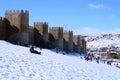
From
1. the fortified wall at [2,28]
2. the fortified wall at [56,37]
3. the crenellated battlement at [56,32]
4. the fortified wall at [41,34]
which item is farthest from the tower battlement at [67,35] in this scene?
the fortified wall at [2,28]

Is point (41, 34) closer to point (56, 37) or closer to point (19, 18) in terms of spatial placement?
point (56, 37)

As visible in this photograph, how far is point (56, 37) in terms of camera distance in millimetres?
65125

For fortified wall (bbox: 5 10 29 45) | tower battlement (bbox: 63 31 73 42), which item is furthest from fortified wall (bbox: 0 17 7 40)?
tower battlement (bbox: 63 31 73 42)

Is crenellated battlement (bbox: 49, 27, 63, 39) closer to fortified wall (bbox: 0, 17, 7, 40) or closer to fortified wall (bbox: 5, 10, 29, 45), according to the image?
fortified wall (bbox: 5, 10, 29, 45)

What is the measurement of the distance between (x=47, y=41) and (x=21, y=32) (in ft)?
32.0

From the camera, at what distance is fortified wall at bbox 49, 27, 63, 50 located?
64812 millimetres

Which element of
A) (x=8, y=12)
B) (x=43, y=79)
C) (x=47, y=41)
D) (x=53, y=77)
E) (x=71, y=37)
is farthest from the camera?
(x=71, y=37)

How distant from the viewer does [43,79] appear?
539 inches

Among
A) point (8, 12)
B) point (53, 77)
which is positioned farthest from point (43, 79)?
point (8, 12)

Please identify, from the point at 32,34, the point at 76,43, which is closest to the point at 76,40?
the point at 76,43

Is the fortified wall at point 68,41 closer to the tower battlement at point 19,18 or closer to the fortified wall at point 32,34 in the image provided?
the fortified wall at point 32,34

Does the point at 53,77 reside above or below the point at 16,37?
below

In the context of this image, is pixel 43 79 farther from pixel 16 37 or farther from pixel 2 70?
pixel 16 37

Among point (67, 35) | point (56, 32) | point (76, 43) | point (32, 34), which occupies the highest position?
point (56, 32)
